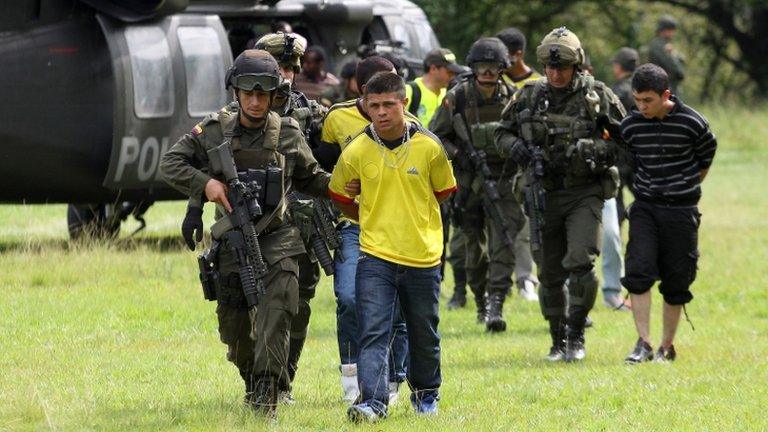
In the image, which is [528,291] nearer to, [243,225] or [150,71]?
[150,71]

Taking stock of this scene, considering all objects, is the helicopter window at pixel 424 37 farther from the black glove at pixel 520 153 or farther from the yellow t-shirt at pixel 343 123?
the yellow t-shirt at pixel 343 123

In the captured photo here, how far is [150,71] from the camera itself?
1508 centimetres

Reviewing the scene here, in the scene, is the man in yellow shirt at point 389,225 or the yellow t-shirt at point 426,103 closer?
the man in yellow shirt at point 389,225

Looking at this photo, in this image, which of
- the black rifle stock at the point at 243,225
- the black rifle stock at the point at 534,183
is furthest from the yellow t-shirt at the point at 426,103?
the black rifle stock at the point at 243,225

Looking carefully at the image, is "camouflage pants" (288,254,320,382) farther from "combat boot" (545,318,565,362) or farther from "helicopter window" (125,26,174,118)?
"helicopter window" (125,26,174,118)

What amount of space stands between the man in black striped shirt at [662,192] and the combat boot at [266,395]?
3.44 meters

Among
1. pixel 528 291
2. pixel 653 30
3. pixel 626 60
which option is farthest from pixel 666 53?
pixel 653 30

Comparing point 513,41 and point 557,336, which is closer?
point 557,336

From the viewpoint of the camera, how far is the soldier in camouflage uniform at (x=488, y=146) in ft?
39.1

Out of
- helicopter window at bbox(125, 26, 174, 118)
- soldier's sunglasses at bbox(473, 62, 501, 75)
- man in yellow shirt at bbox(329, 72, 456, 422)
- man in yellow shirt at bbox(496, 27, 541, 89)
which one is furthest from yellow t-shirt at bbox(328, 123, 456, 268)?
helicopter window at bbox(125, 26, 174, 118)

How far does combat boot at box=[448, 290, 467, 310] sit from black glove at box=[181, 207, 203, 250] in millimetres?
6212

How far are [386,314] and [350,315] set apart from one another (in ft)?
2.69

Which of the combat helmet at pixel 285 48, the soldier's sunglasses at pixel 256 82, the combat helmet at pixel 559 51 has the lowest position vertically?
the combat helmet at pixel 559 51

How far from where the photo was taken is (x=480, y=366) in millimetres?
10492
